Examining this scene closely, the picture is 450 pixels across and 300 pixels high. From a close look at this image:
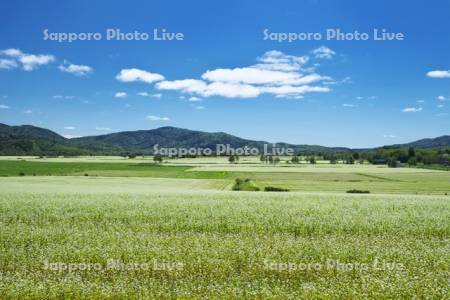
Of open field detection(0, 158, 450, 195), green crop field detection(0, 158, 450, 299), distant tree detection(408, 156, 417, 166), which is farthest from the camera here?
distant tree detection(408, 156, 417, 166)

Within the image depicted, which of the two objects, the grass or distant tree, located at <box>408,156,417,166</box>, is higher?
distant tree, located at <box>408,156,417,166</box>

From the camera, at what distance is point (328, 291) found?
8742 millimetres

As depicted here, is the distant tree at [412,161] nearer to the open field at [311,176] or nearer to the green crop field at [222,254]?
the open field at [311,176]

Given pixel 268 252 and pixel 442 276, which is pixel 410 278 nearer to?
pixel 442 276

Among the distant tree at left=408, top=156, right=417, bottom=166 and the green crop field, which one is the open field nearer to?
the green crop field

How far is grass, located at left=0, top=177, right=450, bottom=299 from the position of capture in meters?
8.92

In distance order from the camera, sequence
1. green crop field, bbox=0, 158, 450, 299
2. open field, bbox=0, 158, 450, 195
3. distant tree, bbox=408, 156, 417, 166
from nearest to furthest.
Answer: green crop field, bbox=0, 158, 450, 299 → open field, bbox=0, 158, 450, 195 → distant tree, bbox=408, 156, 417, 166

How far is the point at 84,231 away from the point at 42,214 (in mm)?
5344

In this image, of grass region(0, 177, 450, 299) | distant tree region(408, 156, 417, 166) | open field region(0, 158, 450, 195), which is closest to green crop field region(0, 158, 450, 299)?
grass region(0, 177, 450, 299)

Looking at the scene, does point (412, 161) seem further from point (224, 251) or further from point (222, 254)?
point (222, 254)

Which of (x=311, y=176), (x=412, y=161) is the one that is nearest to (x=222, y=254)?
(x=311, y=176)

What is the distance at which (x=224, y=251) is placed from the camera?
11.8 m

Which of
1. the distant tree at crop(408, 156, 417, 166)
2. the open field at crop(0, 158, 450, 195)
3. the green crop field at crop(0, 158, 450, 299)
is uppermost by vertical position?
the distant tree at crop(408, 156, 417, 166)

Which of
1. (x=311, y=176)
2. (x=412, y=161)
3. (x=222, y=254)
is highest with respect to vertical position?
(x=412, y=161)
